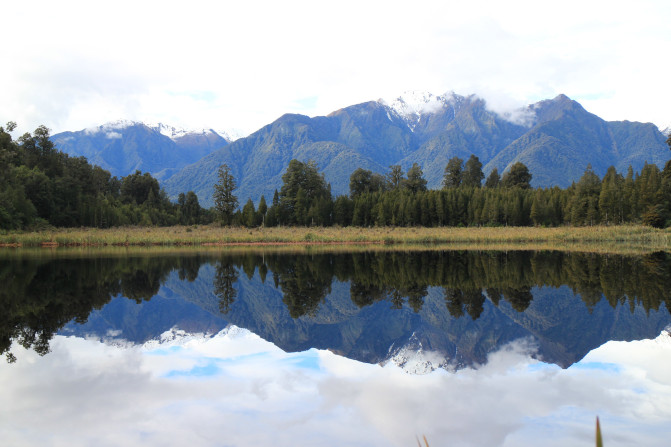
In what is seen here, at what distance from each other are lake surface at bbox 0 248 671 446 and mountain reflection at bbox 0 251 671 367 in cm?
7

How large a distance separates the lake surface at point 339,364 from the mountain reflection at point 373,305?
0.07 metres

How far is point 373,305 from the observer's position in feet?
42.7

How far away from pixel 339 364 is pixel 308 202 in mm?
71995

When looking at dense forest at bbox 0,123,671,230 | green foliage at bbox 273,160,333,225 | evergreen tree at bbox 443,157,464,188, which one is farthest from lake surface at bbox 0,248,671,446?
evergreen tree at bbox 443,157,464,188

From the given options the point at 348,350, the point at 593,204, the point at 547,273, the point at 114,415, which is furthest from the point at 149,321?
the point at 593,204

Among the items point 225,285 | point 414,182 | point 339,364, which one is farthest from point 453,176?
point 339,364

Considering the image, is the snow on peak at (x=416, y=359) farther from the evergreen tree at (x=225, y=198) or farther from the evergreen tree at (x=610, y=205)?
the evergreen tree at (x=610, y=205)

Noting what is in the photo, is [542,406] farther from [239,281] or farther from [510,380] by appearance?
[239,281]

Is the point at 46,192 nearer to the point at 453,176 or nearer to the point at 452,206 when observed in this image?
the point at 452,206

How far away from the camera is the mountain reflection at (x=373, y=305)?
9328mm

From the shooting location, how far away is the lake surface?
5172 millimetres

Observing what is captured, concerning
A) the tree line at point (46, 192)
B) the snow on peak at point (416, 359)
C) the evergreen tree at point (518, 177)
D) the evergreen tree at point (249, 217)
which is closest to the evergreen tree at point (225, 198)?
the evergreen tree at point (249, 217)

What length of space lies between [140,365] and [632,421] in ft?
22.4

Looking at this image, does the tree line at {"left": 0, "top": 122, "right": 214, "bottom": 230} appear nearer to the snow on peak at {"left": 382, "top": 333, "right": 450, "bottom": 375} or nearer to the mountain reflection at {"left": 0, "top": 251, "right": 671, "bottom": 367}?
the mountain reflection at {"left": 0, "top": 251, "right": 671, "bottom": 367}
